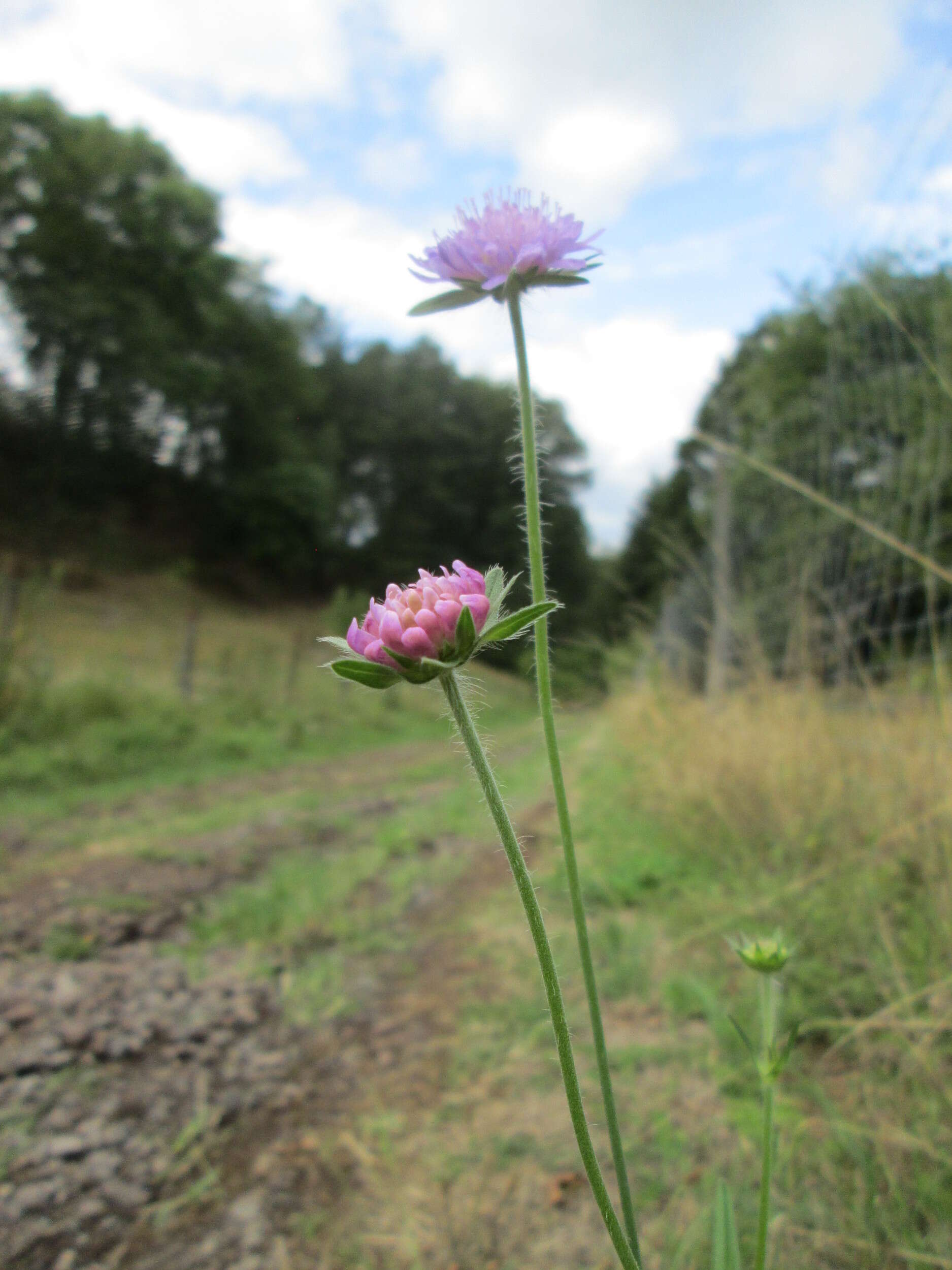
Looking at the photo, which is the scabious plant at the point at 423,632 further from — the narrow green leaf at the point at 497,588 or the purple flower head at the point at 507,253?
the purple flower head at the point at 507,253

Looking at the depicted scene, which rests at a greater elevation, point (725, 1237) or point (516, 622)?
point (516, 622)

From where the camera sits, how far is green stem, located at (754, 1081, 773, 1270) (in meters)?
0.83

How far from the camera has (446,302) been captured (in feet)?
2.99

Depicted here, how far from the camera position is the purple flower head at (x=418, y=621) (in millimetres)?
672

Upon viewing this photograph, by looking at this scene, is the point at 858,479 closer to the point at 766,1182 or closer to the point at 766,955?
the point at 766,955

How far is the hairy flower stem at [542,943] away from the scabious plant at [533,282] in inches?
5.7

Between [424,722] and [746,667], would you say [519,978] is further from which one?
[424,722]

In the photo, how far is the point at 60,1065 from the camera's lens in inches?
77.9

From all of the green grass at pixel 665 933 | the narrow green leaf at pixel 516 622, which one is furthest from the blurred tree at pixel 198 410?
the narrow green leaf at pixel 516 622

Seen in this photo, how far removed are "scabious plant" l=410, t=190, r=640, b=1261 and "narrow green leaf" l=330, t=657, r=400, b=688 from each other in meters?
0.21

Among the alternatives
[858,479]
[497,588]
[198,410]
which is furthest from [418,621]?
[198,410]

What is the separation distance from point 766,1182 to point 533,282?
3.33ft

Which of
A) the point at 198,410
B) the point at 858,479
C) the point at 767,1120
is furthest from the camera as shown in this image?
the point at 198,410

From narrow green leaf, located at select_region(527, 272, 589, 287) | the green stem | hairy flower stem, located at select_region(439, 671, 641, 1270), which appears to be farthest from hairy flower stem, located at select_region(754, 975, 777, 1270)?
narrow green leaf, located at select_region(527, 272, 589, 287)
